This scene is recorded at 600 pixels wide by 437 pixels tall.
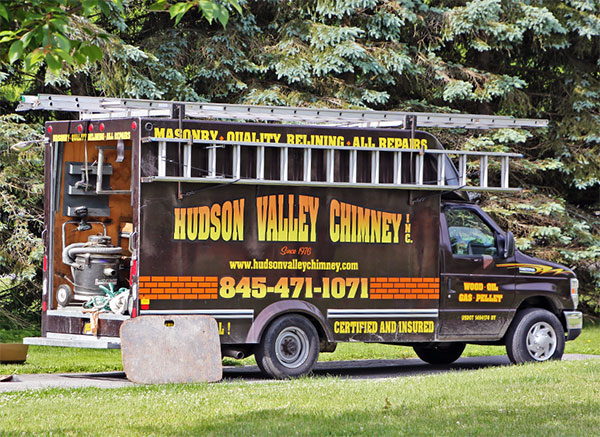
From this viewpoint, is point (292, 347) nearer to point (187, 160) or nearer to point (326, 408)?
point (187, 160)

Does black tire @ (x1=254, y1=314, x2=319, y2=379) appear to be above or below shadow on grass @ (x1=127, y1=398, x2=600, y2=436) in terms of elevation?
above

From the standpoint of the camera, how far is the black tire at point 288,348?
448 inches

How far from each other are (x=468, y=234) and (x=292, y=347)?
278 centimetres

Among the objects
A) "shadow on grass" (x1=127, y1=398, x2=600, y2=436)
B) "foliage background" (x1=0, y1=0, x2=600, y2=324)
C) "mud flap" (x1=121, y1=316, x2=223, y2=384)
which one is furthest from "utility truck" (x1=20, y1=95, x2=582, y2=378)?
"foliage background" (x1=0, y1=0, x2=600, y2=324)

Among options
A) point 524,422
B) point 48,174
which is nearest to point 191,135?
point 48,174

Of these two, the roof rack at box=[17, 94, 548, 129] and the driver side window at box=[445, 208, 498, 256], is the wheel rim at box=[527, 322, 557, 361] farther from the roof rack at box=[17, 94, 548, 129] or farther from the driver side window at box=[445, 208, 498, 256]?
the roof rack at box=[17, 94, 548, 129]

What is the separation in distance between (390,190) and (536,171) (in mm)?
9487

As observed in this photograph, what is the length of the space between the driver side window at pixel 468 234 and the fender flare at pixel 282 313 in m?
1.99

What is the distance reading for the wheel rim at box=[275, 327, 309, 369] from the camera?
37.7ft

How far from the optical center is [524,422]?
25.8 ft

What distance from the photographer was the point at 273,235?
1147 cm

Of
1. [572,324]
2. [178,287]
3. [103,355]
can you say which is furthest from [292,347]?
[103,355]

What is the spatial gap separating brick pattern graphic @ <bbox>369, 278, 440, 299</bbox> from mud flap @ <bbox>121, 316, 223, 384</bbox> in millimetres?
2135

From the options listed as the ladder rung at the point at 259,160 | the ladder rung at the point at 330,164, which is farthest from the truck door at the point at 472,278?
the ladder rung at the point at 259,160
